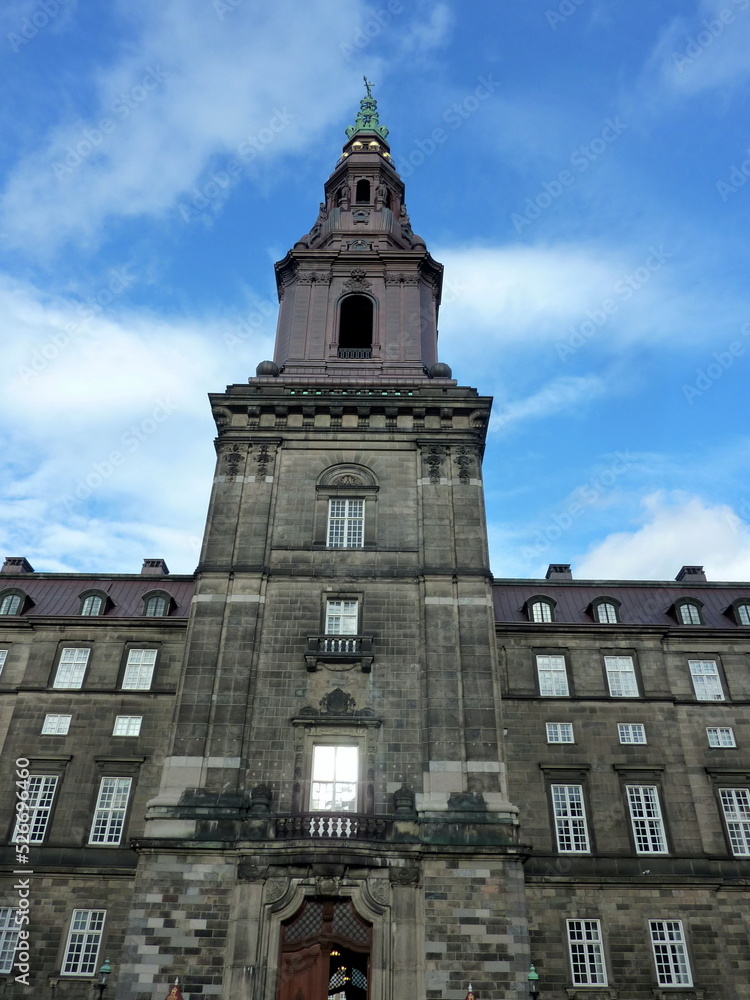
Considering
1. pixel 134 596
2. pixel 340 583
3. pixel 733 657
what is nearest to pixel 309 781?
pixel 340 583

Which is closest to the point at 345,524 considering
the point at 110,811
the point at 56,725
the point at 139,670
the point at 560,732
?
the point at 139,670

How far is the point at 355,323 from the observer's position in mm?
42219

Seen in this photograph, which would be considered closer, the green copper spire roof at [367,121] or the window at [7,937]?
the window at [7,937]

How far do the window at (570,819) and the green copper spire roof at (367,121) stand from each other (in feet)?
128

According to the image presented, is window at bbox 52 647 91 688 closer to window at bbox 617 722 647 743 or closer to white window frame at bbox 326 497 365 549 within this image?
white window frame at bbox 326 497 365 549

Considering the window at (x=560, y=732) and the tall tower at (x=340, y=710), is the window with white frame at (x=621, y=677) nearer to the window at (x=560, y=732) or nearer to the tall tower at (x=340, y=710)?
the window at (x=560, y=732)

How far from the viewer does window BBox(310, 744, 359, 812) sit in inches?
1035

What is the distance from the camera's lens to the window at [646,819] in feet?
107

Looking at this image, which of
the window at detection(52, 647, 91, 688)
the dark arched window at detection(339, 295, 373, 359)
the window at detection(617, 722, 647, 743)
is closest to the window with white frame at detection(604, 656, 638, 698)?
the window at detection(617, 722, 647, 743)

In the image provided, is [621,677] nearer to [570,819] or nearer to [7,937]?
[570,819]

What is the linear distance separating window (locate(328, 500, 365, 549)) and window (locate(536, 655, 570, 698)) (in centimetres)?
1104

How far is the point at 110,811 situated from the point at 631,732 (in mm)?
21690

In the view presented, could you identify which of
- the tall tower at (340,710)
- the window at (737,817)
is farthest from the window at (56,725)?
the window at (737,817)

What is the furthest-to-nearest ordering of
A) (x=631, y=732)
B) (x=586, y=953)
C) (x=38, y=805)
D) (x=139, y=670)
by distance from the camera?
(x=139, y=670)
(x=631, y=732)
(x=38, y=805)
(x=586, y=953)
